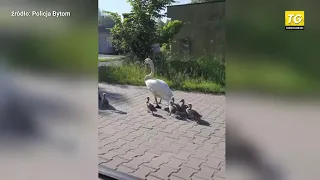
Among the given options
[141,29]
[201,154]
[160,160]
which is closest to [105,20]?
[141,29]

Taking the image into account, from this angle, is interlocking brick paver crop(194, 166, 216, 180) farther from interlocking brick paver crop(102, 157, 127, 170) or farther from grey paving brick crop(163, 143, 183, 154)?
interlocking brick paver crop(102, 157, 127, 170)

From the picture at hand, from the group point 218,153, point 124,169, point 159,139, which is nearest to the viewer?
point 218,153

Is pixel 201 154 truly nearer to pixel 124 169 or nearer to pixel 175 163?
pixel 175 163

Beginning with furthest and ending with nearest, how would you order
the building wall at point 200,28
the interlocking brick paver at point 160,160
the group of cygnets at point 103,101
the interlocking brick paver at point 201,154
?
the group of cygnets at point 103,101, the interlocking brick paver at point 160,160, the interlocking brick paver at point 201,154, the building wall at point 200,28

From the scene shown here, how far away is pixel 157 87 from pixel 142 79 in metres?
0.16

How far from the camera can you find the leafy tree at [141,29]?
8.06 feet

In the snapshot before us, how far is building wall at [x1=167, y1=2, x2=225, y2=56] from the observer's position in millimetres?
2184

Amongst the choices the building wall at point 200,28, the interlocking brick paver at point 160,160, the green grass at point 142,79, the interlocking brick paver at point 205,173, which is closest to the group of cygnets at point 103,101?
the green grass at point 142,79

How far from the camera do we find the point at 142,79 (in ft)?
8.40

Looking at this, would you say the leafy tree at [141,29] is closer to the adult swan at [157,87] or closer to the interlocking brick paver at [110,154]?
the adult swan at [157,87]

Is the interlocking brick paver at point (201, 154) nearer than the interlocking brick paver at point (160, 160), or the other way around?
the interlocking brick paver at point (201, 154)

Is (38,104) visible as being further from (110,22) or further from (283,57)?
(283,57)

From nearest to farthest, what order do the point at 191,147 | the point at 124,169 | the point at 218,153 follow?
the point at 218,153, the point at 191,147, the point at 124,169

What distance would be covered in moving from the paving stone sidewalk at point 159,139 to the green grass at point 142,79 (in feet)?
0.16
